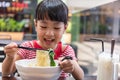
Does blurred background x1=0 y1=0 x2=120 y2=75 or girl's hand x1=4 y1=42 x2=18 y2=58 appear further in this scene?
blurred background x1=0 y1=0 x2=120 y2=75

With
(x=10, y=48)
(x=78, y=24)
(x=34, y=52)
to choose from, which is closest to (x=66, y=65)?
(x=10, y=48)

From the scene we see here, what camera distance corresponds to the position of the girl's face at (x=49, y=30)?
100 cm

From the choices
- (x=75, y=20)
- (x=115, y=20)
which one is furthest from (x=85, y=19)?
(x=115, y=20)

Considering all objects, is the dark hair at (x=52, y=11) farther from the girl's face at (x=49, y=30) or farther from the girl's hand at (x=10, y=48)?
the girl's hand at (x=10, y=48)

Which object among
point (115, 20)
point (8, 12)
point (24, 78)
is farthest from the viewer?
point (115, 20)

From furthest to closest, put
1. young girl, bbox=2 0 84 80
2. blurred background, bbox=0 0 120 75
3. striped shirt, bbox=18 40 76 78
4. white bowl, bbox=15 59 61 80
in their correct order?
blurred background, bbox=0 0 120 75
striped shirt, bbox=18 40 76 78
young girl, bbox=2 0 84 80
white bowl, bbox=15 59 61 80

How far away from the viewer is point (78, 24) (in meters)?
4.68

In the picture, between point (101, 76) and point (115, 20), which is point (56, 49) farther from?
point (115, 20)

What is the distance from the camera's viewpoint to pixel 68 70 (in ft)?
2.96

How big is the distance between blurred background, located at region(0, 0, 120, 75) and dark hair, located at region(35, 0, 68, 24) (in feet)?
3.04

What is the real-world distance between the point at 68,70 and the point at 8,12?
2.78 meters

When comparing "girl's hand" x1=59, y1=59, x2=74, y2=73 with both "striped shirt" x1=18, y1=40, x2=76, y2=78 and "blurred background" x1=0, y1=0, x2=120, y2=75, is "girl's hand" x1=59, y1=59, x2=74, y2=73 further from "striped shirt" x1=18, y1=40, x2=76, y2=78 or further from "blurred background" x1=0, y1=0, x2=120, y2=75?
"blurred background" x1=0, y1=0, x2=120, y2=75

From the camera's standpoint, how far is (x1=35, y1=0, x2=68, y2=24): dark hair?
3.36 ft

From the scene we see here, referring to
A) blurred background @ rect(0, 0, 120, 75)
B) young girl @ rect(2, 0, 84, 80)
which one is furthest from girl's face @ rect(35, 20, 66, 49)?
blurred background @ rect(0, 0, 120, 75)
